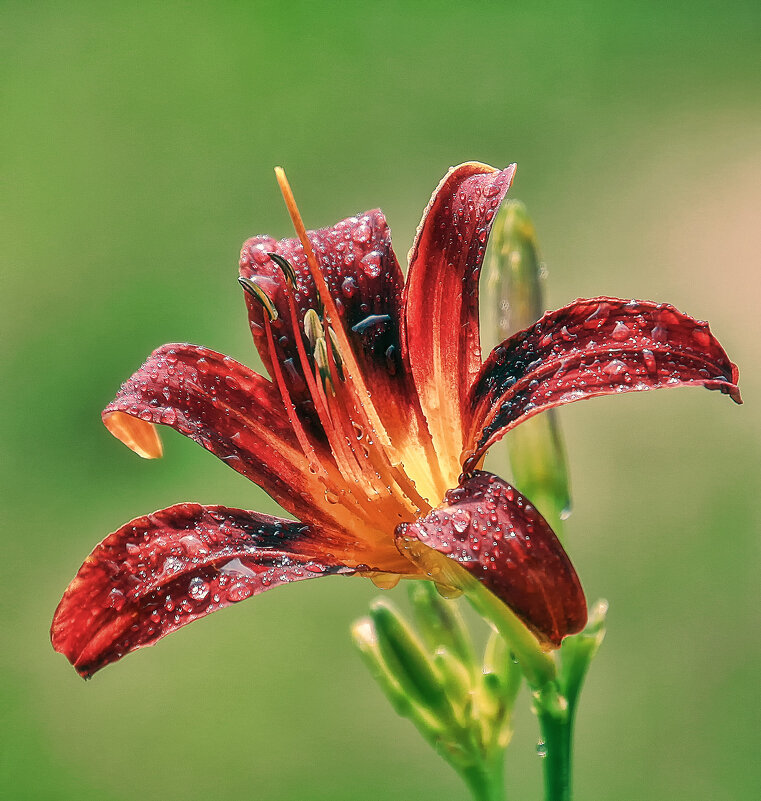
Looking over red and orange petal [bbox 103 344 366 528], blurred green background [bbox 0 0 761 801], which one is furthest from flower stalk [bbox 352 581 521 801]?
blurred green background [bbox 0 0 761 801]

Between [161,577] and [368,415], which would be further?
[368,415]

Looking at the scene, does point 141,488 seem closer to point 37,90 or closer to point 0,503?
point 0,503

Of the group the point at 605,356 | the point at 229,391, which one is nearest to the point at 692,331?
the point at 605,356

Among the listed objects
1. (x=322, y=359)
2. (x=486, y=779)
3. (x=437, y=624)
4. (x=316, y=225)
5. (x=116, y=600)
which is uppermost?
(x=316, y=225)

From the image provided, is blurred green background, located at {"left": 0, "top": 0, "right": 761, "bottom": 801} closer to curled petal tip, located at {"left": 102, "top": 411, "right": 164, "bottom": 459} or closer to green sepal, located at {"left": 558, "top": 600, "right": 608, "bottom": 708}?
green sepal, located at {"left": 558, "top": 600, "right": 608, "bottom": 708}

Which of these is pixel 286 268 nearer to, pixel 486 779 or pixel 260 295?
pixel 260 295

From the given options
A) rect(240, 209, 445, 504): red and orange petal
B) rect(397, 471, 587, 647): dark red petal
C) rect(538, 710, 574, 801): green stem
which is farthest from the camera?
rect(240, 209, 445, 504): red and orange petal

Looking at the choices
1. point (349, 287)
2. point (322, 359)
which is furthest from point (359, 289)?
point (322, 359)
